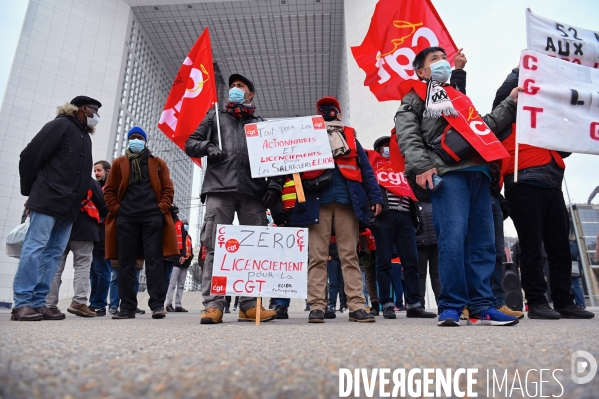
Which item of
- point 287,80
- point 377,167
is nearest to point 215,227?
point 377,167

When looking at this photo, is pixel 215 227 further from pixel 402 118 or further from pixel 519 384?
pixel 519 384

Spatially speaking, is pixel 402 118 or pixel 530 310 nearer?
pixel 402 118

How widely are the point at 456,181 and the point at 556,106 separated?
102cm

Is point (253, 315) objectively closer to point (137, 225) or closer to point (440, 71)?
point (137, 225)

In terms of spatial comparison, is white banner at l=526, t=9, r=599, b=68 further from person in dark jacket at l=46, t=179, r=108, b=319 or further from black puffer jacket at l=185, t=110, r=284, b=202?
person in dark jacket at l=46, t=179, r=108, b=319

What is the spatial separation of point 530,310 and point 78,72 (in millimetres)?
11322

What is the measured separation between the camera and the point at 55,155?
3.01m

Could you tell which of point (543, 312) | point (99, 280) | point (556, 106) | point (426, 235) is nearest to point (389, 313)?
point (426, 235)

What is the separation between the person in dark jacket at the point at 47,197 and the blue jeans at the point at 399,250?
2.61 m

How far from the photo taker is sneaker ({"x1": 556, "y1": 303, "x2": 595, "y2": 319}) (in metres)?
2.53

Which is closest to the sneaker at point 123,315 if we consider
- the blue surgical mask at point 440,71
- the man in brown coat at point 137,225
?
the man in brown coat at point 137,225

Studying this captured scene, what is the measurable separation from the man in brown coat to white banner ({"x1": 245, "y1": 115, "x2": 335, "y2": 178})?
116cm

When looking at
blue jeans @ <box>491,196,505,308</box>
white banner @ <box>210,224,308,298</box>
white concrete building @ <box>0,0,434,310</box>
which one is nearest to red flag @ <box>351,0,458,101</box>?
blue jeans @ <box>491,196,505,308</box>

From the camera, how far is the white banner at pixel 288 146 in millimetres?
2785
